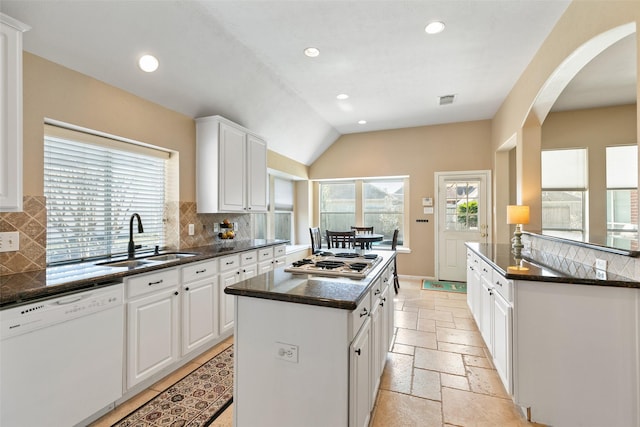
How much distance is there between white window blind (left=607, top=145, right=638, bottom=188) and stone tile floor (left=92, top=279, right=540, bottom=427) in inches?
137

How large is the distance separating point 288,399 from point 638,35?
278 centimetres

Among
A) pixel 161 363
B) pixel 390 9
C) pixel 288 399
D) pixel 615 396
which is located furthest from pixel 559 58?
pixel 161 363

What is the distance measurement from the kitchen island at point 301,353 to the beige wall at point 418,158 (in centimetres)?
432

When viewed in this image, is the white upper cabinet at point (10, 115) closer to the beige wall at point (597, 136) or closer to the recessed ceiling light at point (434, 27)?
the recessed ceiling light at point (434, 27)

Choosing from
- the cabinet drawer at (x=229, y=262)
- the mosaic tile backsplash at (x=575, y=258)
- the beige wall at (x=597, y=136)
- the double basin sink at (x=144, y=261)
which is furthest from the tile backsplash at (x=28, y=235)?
the beige wall at (x=597, y=136)

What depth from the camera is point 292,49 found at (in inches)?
116

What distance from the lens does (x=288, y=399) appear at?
143 centimetres

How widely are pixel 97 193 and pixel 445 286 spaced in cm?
514

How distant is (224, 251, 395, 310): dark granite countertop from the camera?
53.2 inches

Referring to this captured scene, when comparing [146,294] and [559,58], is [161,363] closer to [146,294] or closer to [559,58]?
[146,294]

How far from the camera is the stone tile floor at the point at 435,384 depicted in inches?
75.2

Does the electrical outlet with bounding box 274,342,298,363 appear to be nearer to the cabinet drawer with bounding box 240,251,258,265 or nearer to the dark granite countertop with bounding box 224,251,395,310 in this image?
the dark granite countertop with bounding box 224,251,395,310

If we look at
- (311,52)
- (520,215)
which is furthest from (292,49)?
(520,215)

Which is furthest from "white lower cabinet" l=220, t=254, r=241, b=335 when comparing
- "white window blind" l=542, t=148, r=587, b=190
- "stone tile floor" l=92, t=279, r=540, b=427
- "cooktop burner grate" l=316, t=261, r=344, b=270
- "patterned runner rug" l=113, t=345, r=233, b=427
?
"white window blind" l=542, t=148, r=587, b=190
